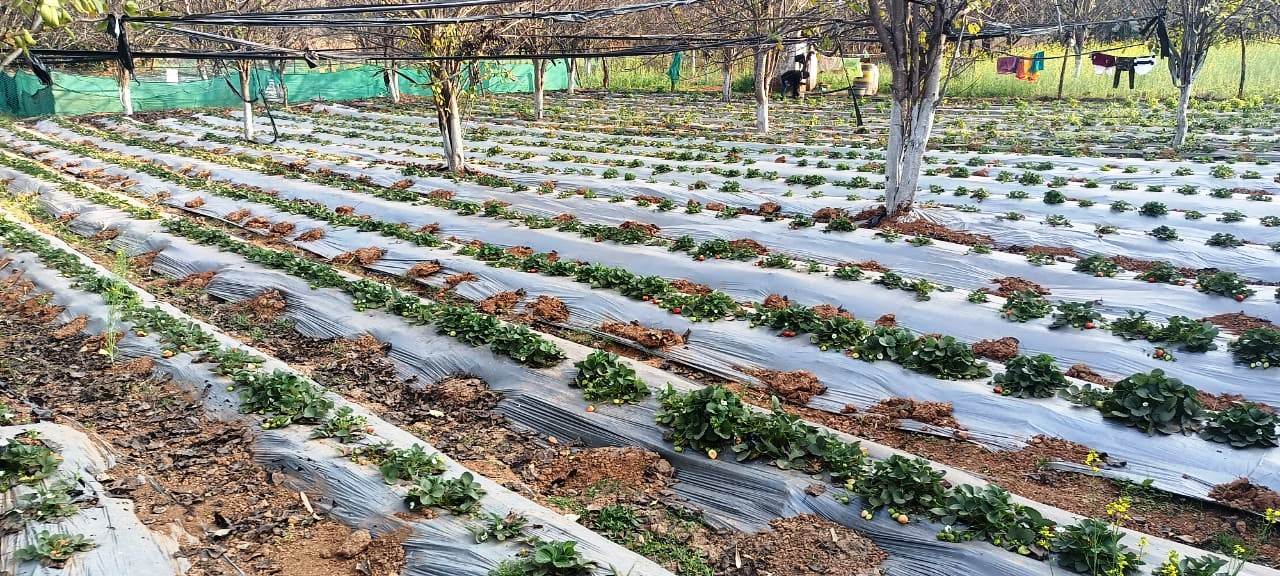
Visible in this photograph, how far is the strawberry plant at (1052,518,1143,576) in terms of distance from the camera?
419 cm

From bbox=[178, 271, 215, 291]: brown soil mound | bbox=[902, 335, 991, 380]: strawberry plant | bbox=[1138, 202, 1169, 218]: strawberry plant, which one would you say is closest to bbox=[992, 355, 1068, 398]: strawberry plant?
bbox=[902, 335, 991, 380]: strawberry plant

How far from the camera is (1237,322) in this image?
784 centimetres

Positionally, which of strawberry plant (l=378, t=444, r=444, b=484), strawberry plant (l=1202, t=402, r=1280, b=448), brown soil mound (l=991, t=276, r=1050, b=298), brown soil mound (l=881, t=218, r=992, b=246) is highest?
brown soil mound (l=881, t=218, r=992, b=246)

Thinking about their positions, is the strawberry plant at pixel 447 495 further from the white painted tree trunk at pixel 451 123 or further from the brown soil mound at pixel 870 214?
the white painted tree trunk at pixel 451 123

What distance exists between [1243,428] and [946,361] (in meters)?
1.92

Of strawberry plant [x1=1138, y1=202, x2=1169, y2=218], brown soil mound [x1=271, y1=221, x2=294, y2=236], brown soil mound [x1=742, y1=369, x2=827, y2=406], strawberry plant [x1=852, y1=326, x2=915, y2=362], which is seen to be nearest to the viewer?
brown soil mound [x1=742, y1=369, x2=827, y2=406]

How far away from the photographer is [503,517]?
493cm

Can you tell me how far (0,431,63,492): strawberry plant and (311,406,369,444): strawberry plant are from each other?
59.5 inches

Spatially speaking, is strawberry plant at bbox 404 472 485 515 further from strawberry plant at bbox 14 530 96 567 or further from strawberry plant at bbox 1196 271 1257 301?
strawberry plant at bbox 1196 271 1257 301

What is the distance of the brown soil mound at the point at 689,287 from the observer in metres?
9.20

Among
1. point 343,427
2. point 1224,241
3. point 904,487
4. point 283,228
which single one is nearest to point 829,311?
point 904,487

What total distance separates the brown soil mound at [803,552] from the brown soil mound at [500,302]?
469 cm

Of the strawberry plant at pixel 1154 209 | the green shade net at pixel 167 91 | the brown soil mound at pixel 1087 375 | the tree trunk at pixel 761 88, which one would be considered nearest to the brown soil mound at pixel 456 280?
the brown soil mound at pixel 1087 375

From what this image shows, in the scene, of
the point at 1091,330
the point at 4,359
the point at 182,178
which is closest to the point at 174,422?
the point at 4,359
